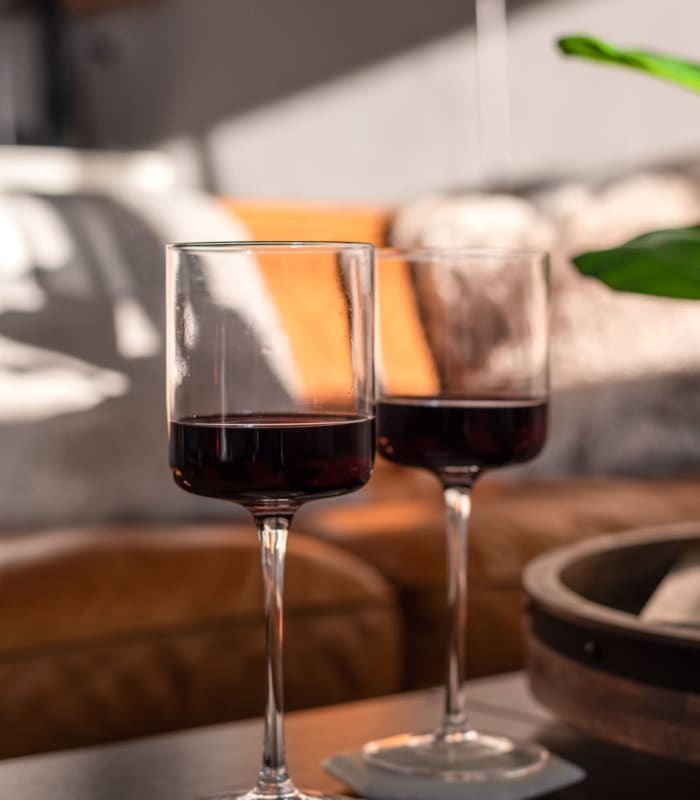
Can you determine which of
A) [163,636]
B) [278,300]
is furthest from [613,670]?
[163,636]

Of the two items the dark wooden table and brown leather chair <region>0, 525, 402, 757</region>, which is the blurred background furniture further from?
the dark wooden table

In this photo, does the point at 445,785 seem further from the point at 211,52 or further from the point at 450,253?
the point at 211,52

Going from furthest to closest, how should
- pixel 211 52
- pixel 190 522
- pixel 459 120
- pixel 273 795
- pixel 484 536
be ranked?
pixel 211 52 < pixel 459 120 < pixel 190 522 < pixel 484 536 < pixel 273 795

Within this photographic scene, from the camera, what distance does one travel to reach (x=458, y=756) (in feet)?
2.73

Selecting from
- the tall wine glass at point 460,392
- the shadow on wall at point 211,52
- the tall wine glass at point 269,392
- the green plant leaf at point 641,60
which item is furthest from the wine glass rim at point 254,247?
the shadow on wall at point 211,52

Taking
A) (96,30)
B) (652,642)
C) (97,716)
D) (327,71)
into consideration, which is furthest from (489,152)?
(652,642)

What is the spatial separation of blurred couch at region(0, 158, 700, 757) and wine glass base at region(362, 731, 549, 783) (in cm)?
64

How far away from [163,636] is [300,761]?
0.63m

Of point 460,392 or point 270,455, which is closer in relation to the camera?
point 270,455

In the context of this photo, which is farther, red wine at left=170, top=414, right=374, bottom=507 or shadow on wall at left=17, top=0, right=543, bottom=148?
shadow on wall at left=17, top=0, right=543, bottom=148

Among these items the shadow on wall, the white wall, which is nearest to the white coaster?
the white wall

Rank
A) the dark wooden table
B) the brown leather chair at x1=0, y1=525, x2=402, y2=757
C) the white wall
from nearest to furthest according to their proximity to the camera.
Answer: the dark wooden table < the brown leather chair at x1=0, y1=525, x2=402, y2=757 < the white wall

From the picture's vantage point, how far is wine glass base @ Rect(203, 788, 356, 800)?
679 millimetres

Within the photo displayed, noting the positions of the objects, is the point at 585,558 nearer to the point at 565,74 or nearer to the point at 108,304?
the point at 108,304
